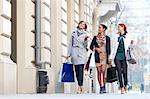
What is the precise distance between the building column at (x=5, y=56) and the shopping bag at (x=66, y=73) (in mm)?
2589

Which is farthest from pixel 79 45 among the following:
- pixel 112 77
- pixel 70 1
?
pixel 70 1

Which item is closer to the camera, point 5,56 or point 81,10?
point 5,56

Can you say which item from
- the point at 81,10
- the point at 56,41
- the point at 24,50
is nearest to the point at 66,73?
the point at 56,41

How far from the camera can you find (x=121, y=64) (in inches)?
491

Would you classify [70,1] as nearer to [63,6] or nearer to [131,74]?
[63,6]

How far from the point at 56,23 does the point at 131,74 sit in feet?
98.1

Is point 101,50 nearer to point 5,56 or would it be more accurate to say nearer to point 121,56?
point 121,56

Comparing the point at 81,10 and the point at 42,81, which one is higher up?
the point at 81,10

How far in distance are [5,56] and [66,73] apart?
329 cm

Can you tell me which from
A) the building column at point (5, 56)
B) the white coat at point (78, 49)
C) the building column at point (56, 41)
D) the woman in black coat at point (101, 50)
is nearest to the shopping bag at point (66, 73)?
the white coat at point (78, 49)

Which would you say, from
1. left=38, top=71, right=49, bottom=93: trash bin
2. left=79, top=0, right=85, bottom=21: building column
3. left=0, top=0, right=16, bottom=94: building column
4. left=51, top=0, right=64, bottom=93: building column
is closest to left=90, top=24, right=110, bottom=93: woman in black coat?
left=38, top=71, right=49, bottom=93: trash bin

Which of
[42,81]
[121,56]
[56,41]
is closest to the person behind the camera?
[121,56]

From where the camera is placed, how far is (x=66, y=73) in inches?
547

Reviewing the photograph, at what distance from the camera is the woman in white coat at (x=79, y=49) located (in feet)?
42.6
